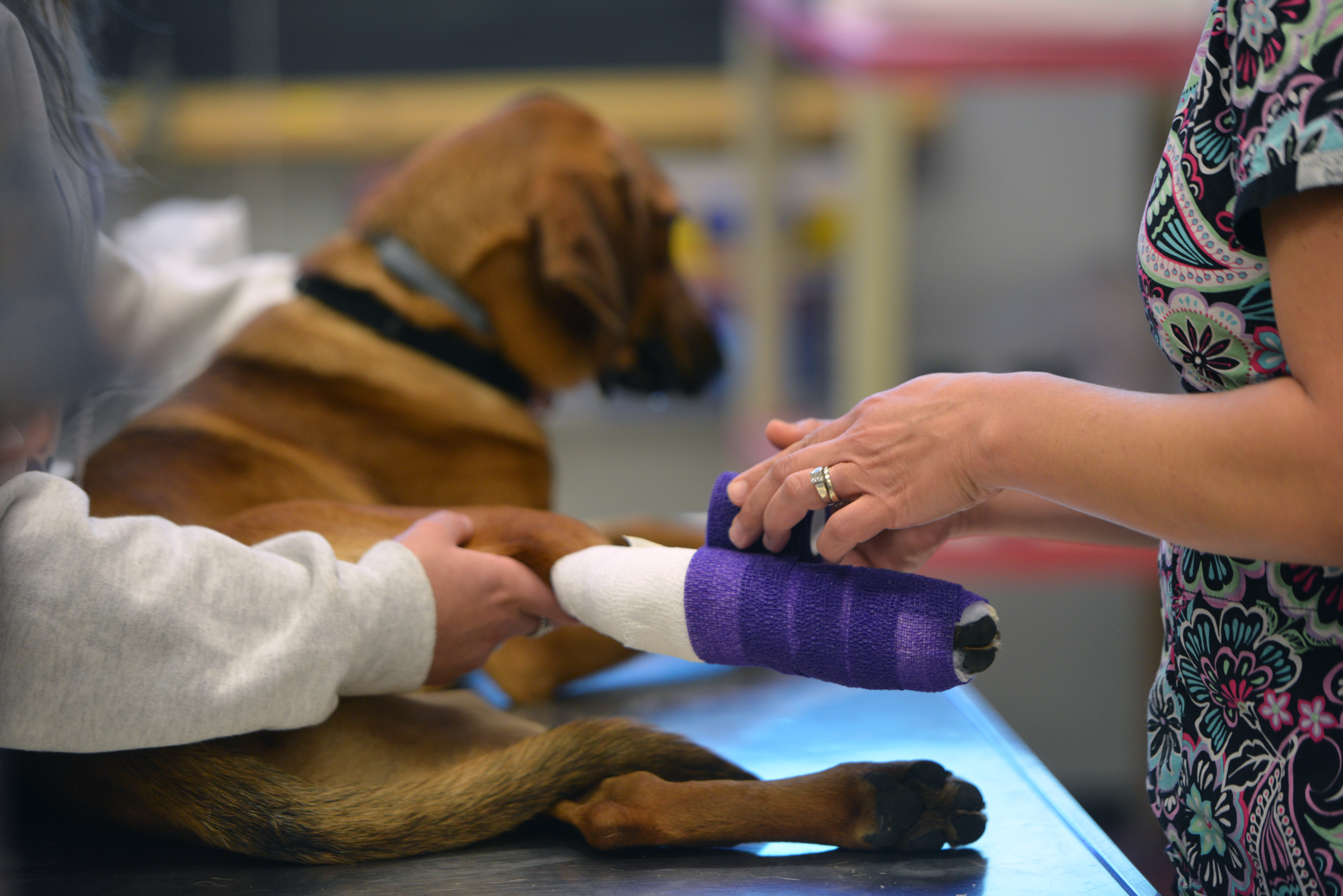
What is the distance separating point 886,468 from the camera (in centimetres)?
68

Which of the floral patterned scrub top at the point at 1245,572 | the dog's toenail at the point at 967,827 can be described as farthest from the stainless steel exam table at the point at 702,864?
the floral patterned scrub top at the point at 1245,572

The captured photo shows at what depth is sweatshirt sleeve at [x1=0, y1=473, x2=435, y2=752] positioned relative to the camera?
0.67 m

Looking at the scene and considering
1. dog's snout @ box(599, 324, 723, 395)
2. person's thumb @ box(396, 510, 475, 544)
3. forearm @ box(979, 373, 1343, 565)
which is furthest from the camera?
dog's snout @ box(599, 324, 723, 395)

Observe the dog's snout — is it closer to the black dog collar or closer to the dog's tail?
Answer: the black dog collar

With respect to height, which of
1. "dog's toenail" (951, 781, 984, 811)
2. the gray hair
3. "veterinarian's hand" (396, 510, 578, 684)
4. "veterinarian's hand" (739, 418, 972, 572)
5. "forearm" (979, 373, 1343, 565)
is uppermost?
the gray hair

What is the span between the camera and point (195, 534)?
752mm

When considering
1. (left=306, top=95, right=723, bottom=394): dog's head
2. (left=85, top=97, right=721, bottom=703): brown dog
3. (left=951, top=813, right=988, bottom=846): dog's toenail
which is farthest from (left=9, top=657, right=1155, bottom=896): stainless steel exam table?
(left=306, top=95, right=723, bottom=394): dog's head

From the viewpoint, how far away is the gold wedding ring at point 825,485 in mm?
702

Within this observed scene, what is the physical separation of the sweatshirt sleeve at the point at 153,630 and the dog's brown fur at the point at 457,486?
87mm

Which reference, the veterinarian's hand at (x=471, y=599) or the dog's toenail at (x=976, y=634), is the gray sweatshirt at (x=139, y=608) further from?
the dog's toenail at (x=976, y=634)

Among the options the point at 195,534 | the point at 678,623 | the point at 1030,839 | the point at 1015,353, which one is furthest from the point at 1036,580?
the point at 195,534

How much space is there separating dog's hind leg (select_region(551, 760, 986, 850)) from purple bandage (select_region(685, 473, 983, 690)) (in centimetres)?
10

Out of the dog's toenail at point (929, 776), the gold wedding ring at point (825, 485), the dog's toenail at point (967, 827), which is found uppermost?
the gold wedding ring at point (825, 485)

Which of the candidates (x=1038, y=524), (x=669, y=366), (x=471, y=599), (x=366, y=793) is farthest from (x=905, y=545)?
(x=669, y=366)
